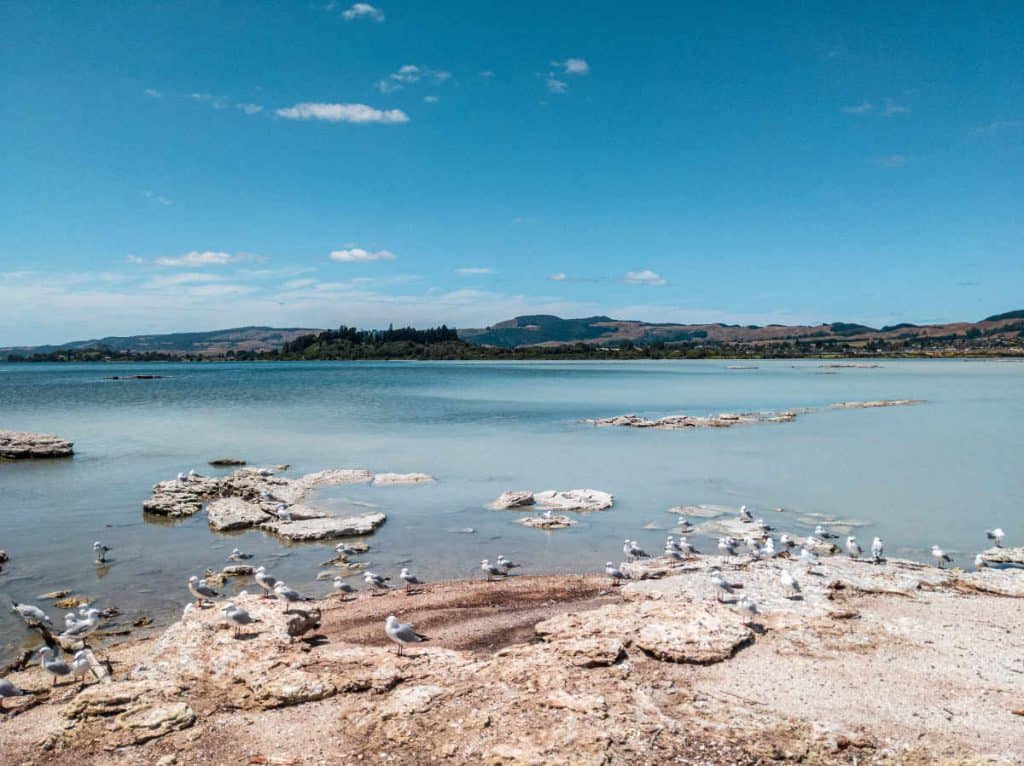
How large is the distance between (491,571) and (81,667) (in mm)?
7884

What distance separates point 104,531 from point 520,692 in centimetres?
1675

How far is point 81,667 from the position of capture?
9.83m

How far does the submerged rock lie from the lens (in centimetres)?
1920

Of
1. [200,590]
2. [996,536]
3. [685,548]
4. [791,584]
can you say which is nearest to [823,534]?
[996,536]

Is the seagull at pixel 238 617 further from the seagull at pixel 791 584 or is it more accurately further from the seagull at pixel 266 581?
the seagull at pixel 791 584

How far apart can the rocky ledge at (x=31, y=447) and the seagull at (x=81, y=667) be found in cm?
2852

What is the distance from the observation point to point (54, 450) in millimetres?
33812

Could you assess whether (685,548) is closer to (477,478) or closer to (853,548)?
(853,548)

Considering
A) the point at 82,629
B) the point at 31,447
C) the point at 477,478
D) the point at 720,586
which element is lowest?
the point at 477,478

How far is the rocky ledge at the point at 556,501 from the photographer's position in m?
22.2

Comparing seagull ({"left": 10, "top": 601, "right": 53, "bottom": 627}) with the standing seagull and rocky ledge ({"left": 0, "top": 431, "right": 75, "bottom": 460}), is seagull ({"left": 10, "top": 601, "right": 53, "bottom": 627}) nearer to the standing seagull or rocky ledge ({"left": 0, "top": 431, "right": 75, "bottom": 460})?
the standing seagull

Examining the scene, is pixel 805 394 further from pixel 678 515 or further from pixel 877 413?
pixel 678 515

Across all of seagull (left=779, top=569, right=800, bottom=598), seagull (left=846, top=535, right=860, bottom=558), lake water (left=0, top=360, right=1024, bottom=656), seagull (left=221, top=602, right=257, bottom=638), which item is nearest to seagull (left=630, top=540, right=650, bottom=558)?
lake water (left=0, top=360, right=1024, bottom=656)

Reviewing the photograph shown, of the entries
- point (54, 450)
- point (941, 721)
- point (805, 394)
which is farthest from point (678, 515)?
point (805, 394)
